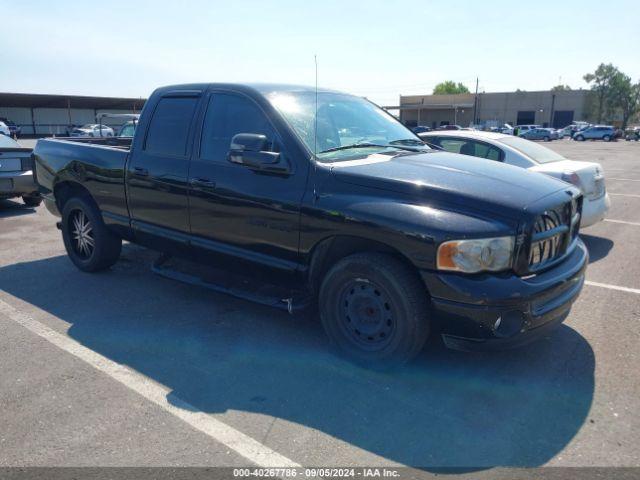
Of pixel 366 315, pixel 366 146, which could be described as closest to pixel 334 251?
pixel 366 315

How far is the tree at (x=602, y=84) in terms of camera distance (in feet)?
261

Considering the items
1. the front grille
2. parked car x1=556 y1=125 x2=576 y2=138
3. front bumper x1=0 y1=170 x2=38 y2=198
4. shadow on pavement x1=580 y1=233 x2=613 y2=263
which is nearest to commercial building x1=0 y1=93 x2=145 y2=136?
parked car x1=556 y1=125 x2=576 y2=138

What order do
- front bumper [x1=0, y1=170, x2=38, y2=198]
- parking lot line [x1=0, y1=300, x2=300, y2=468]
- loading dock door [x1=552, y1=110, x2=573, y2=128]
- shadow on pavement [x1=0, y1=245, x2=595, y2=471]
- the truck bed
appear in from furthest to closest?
loading dock door [x1=552, y1=110, x2=573, y2=128]
front bumper [x1=0, y1=170, x2=38, y2=198]
the truck bed
shadow on pavement [x1=0, y1=245, x2=595, y2=471]
parking lot line [x1=0, y1=300, x2=300, y2=468]

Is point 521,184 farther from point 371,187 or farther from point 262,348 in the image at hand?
point 262,348

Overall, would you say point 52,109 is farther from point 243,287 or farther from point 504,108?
point 504,108

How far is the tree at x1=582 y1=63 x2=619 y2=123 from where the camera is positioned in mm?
79500

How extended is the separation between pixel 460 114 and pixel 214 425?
8175cm

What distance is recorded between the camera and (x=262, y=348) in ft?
13.2

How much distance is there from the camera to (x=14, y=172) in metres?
9.25

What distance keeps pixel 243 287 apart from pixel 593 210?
5021mm

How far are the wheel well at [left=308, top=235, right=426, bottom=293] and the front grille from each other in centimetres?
83

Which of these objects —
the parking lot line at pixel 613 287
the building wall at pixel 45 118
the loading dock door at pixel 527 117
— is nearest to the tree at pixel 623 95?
the loading dock door at pixel 527 117

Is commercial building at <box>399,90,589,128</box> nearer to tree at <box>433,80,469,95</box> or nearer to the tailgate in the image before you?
tree at <box>433,80,469,95</box>

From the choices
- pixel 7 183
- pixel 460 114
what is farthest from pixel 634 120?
pixel 7 183
